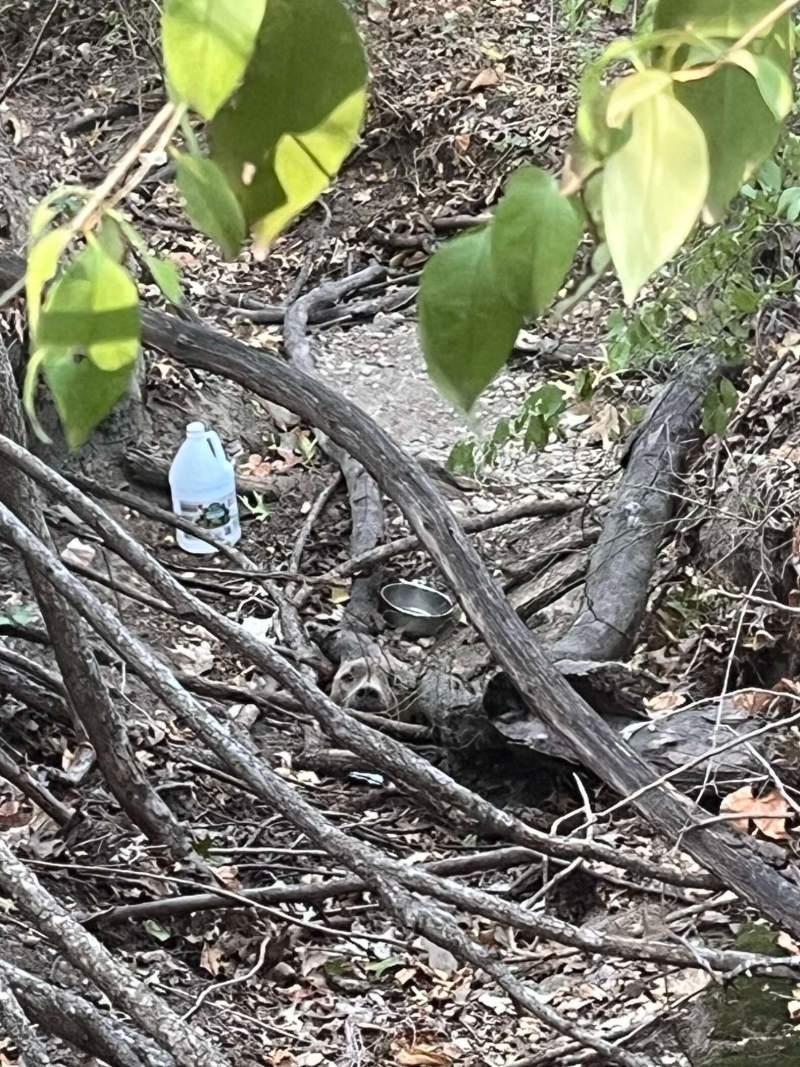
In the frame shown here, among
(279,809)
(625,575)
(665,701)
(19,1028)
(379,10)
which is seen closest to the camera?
(19,1028)

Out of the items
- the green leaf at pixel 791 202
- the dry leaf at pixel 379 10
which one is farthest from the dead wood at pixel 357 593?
the dry leaf at pixel 379 10

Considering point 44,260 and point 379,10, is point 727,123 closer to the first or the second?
point 44,260

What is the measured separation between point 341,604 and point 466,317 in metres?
2.91

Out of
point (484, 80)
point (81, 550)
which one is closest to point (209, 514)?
point (81, 550)

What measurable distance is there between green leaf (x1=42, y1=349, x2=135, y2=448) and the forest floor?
1451mm

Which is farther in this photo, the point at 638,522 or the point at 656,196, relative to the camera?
the point at 638,522

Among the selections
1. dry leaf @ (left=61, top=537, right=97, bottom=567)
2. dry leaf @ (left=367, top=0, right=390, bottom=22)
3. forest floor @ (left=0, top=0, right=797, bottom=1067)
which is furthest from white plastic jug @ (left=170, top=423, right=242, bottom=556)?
dry leaf @ (left=367, top=0, right=390, bottom=22)

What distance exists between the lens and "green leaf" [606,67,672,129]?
320mm

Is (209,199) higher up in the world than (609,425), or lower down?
higher up

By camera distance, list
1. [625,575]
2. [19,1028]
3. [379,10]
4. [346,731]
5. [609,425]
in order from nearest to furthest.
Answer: [19,1028] → [346,731] → [625,575] → [609,425] → [379,10]

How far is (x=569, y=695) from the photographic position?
162 cm

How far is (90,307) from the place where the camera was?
0.33 metres

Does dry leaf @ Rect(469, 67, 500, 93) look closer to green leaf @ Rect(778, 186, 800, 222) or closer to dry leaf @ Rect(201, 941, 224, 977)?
green leaf @ Rect(778, 186, 800, 222)

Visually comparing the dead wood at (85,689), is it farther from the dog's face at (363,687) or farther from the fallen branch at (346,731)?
the dog's face at (363,687)
